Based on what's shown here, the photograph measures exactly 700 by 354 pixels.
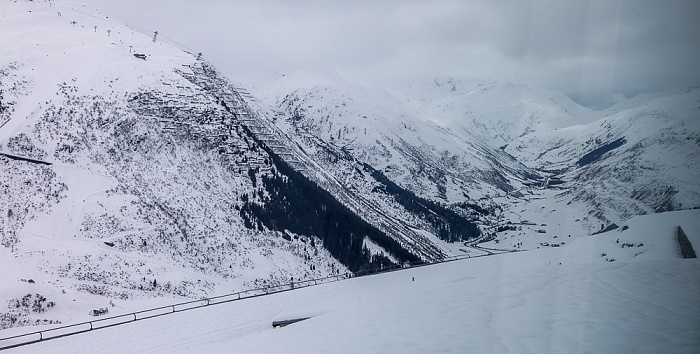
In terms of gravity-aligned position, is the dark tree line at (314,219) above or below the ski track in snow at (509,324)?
below

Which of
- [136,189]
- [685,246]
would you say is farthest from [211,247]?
[685,246]

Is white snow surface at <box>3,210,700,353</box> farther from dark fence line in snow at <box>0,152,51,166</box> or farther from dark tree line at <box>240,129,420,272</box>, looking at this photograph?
dark tree line at <box>240,129,420,272</box>

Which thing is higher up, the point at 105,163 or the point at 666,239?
the point at 666,239

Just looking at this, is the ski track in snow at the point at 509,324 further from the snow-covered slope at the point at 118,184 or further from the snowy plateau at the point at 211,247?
the snow-covered slope at the point at 118,184

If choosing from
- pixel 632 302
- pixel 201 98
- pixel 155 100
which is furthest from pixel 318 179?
pixel 632 302

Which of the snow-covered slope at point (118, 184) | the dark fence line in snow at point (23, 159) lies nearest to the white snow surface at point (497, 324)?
the snow-covered slope at point (118, 184)

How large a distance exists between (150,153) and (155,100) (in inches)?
739

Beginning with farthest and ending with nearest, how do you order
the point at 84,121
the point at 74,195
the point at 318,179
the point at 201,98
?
the point at 318,179, the point at 201,98, the point at 84,121, the point at 74,195

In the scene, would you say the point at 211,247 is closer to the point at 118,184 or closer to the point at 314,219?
the point at 118,184

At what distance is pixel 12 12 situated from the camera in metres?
119

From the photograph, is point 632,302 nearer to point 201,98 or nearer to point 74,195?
point 74,195

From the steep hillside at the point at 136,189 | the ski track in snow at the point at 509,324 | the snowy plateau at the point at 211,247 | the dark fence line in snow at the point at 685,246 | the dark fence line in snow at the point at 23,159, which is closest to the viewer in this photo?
the ski track in snow at the point at 509,324

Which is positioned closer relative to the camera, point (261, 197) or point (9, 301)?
point (9, 301)

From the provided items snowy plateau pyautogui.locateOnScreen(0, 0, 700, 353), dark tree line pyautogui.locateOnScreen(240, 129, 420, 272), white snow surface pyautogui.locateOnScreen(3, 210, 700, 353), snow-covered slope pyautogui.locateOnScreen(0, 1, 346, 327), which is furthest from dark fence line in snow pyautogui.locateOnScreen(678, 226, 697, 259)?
dark tree line pyautogui.locateOnScreen(240, 129, 420, 272)
